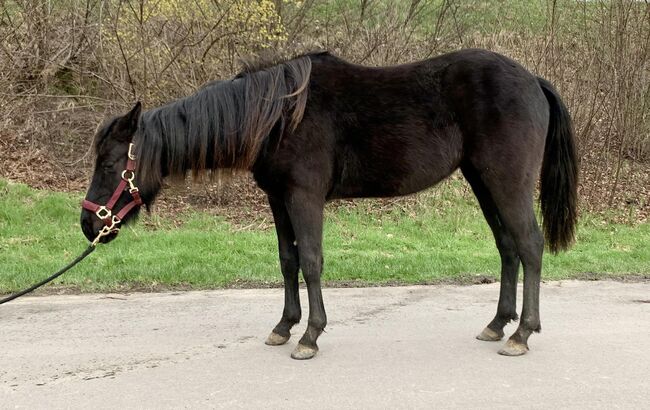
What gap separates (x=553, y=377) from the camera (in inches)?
167

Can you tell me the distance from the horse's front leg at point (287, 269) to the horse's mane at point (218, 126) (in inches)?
18.3

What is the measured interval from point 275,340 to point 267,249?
3.36 metres

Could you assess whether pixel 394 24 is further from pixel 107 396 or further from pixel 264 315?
pixel 107 396

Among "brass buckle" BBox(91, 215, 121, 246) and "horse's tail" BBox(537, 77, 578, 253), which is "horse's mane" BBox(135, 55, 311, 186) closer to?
"brass buckle" BBox(91, 215, 121, 246)

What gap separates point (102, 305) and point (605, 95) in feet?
31.1

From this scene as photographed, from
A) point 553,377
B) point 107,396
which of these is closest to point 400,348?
point 553,377

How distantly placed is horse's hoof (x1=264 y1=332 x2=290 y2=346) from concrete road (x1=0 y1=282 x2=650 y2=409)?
74mm

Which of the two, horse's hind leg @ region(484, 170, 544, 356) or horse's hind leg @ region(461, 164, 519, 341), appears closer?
horse's hind leg @ region(484, 170, 544, 356)

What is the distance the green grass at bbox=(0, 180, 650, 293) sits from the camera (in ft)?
22.8

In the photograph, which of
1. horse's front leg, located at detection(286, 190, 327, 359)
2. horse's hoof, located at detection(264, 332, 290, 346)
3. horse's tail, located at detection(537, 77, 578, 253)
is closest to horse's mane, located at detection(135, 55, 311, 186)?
horse's front leg, located at detection(286, 190, 327, 359)

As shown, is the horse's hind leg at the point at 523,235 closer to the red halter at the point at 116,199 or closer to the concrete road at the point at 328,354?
the concrete road at the point at 328,354

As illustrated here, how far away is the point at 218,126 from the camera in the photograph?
4.66 metres

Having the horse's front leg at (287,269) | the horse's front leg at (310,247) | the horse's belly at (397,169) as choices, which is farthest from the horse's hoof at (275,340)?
the horse's belly at (397,169)

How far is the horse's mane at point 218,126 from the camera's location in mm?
4613
